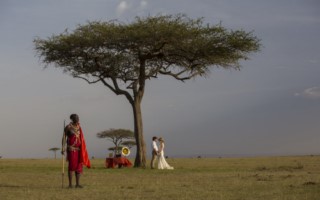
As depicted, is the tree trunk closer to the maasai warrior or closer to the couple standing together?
the couple standing together

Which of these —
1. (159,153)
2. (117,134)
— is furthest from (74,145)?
(117,134)

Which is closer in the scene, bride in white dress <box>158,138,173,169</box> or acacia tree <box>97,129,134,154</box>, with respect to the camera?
bride in white dress <box>158,138,173,169</box>

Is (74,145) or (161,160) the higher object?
(74,145)

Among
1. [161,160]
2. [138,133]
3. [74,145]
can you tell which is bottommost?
[161,160]

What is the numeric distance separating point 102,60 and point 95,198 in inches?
860

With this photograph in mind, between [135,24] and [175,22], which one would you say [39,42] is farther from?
[175,22]

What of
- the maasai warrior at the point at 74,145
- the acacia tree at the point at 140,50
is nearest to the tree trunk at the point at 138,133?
the acacia tree at the point at 140,50

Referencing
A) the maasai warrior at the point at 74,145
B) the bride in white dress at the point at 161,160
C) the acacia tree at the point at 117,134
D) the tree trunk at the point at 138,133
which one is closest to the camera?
the maasai warrior at the point at 74,145

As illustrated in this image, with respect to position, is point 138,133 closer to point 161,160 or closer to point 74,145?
point 161,160

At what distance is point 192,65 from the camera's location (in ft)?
112

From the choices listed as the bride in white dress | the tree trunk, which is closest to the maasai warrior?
the bride in white dress

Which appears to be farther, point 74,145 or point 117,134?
point 117,134

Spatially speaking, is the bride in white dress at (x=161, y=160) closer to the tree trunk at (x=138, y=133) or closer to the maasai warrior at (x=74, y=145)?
the tree trunk at (x=138, y=133)

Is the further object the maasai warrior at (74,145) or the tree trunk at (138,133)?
the tree trunk at (138,133)
